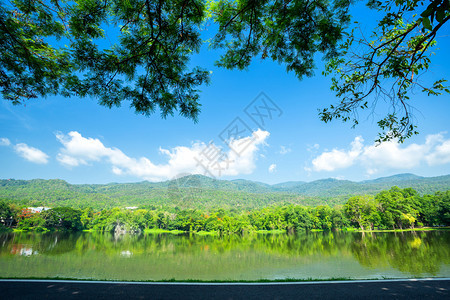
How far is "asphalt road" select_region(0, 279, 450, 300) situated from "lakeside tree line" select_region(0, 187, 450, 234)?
1343 inches

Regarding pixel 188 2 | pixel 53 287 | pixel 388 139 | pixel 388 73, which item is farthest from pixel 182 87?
pixel 53 287

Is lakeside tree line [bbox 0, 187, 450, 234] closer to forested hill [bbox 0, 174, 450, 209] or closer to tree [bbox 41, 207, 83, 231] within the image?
tree [bbox 41, 207, 83, 231]

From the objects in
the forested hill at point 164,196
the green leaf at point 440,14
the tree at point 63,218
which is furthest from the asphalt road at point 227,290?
the forested hill at point 164,196

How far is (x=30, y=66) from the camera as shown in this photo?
9.58ft

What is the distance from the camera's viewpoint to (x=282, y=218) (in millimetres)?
42406

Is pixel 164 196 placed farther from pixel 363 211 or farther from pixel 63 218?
pixel 363 211

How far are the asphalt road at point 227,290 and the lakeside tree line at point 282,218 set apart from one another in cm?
3410

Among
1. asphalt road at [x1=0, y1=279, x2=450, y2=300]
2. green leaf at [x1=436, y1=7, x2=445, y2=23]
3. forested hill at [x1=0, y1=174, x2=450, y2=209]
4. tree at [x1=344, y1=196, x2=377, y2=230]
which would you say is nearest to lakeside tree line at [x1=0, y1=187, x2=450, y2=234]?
tree at [x1=344, y1=196, x2=377, y2=230]

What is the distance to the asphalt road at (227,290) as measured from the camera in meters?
3.04

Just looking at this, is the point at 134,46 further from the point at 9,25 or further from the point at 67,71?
the point at 9,25

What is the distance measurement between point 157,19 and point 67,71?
1.78 meters

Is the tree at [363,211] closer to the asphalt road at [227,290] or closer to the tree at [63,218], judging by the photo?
the asphalt road at [227,290]

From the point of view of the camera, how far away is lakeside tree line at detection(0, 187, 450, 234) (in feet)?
97.5

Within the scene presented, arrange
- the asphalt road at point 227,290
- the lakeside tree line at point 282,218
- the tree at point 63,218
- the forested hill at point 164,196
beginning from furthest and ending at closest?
the forested hill at point 164,196 → the tree at point 63,218 → the lakeside tree line at point 282,218 → the asphalt road at point 227,290
